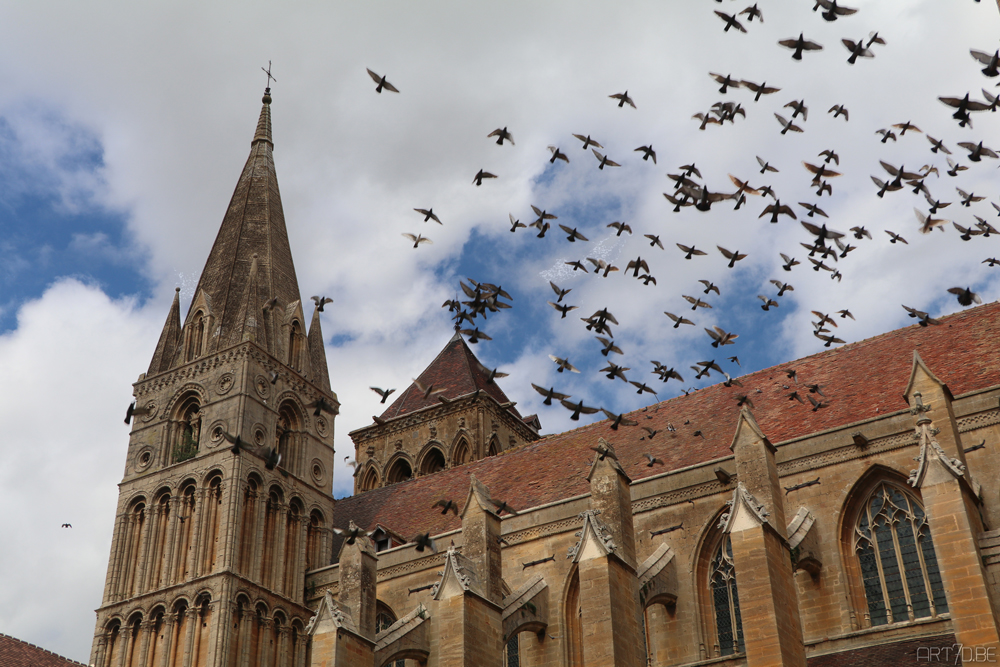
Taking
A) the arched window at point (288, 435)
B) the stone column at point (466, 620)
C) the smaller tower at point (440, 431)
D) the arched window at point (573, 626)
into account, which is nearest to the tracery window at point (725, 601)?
the arched window at point (573, 626)

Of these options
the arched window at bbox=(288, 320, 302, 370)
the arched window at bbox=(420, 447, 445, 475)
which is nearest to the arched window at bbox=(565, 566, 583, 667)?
the arched window at bbox=(288, 320, 302, 370)

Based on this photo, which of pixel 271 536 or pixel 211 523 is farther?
pixel 271 536

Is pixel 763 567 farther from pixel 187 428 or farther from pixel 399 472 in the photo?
pixel 399 472

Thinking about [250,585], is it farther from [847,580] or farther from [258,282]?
[847,580]

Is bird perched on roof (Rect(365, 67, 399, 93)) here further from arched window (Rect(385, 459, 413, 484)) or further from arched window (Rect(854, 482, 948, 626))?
arched window (Rect(385, 459, 413, 484))

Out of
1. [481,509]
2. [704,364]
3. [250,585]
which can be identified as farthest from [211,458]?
[704,364]

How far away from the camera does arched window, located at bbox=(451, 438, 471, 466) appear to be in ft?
123

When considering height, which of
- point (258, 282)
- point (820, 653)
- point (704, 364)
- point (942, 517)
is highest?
point (258, 282)

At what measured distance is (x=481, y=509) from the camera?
22.7 meters

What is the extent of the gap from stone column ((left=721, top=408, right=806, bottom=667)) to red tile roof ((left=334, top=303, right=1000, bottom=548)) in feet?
10.4

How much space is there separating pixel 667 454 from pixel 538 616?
5.32 m

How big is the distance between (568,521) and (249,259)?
46.0 feet

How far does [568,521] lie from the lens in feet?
80.9

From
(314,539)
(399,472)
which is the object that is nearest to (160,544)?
(314,539)
